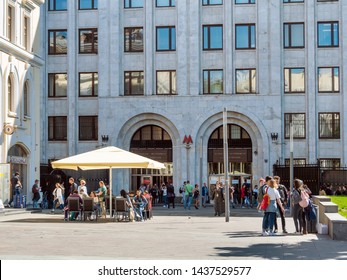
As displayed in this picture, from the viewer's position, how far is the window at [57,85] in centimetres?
5575

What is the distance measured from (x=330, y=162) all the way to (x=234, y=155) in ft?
21.3

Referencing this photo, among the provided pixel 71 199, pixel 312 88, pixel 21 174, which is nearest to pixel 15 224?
pixel 71 199

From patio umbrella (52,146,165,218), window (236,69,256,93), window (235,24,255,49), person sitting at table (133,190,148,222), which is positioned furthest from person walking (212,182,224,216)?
window (235,24,255,49)

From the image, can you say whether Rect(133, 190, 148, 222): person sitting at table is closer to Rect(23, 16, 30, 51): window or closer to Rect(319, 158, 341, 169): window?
Rect(23, 16, 30, 51): window

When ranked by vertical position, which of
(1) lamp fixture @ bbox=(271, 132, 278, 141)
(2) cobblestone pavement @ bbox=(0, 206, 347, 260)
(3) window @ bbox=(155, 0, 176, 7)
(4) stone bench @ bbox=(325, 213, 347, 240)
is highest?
(3) window @ bbox=(155, 0, 176, 7)

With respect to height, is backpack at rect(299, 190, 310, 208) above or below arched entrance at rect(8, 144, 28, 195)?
below

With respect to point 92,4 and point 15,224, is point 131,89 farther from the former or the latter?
point 15,224

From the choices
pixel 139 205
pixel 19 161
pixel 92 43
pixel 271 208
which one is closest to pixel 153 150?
pixel 92 43

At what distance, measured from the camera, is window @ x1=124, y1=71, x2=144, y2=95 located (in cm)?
5434

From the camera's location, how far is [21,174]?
43188 mm

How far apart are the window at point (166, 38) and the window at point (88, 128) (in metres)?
6.97

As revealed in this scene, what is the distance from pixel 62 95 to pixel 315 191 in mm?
19315

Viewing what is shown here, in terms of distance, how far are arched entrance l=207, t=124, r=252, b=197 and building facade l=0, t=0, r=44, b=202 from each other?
13829 millimetres

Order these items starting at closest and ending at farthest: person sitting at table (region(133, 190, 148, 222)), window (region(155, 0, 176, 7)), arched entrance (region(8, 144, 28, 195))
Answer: person sitting at table (region(133, 190, 148, 222)), arched entrance (region(8, 144, 28, 195)), window (region(155, 0, 176, 7))
